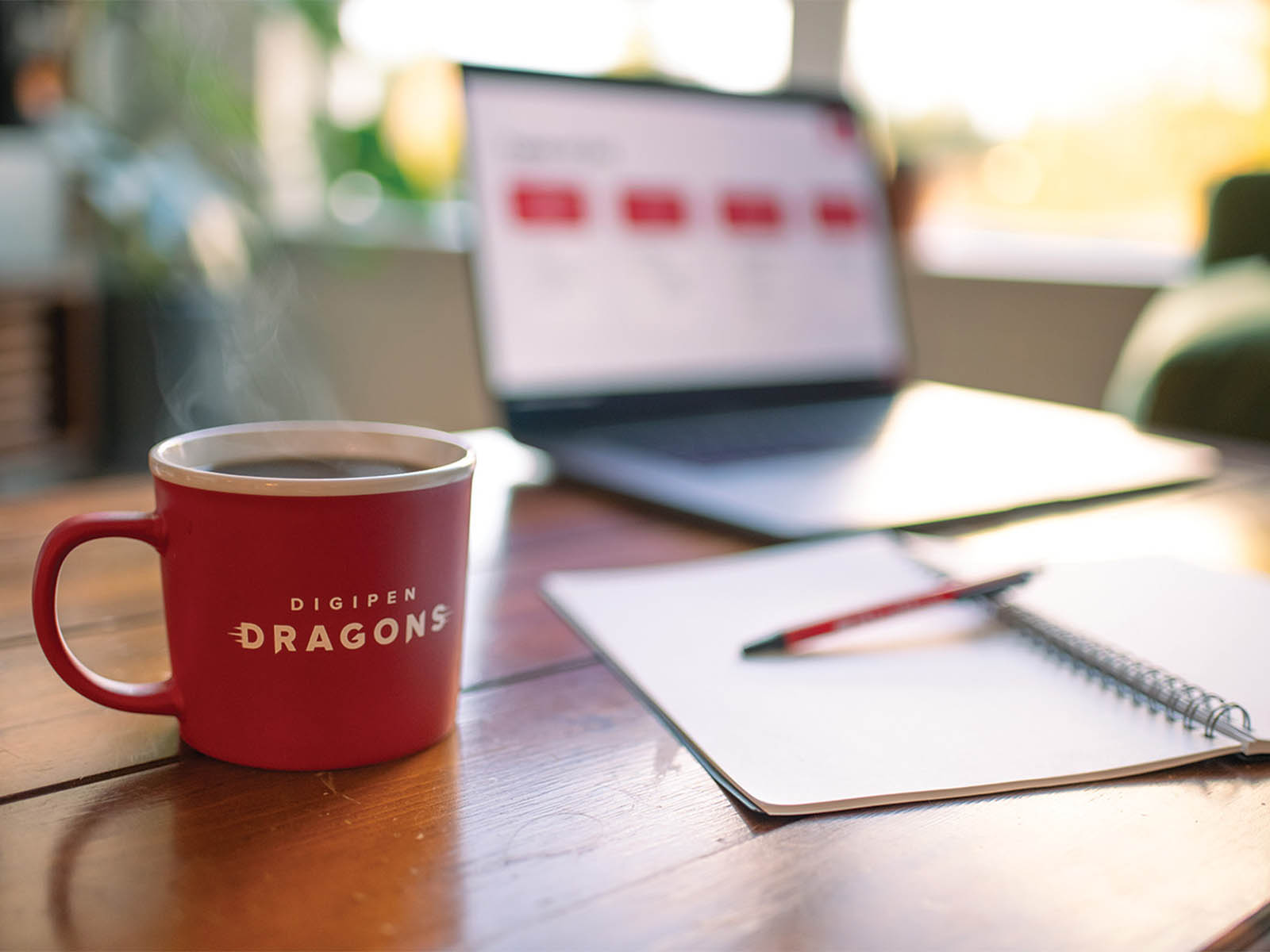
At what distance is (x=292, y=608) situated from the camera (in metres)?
0.32

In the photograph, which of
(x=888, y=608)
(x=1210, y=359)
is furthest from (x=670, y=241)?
(x=1210, y=359)

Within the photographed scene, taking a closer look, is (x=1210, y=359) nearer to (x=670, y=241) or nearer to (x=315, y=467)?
(x=670, y=241)

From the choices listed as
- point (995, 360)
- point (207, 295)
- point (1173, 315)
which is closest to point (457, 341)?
point (207, 295)

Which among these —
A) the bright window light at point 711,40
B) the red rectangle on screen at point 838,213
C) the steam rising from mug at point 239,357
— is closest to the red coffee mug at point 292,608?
the red rectangle on screen at point 838,213

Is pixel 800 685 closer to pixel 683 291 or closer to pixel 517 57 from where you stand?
pixel 683 291

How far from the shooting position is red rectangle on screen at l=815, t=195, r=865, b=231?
3.31 feet

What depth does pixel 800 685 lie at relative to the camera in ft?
1.34

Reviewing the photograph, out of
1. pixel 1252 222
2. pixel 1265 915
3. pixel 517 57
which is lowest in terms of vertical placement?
pixel 1265 915

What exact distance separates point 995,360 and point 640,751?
1965 millimetres

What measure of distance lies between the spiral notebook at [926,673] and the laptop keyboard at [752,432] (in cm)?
21

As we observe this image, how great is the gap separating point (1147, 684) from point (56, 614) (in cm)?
37

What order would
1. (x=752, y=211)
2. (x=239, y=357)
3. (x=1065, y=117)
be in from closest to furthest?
(x=752, y=211)
(x=1065, y=117)
(x=239, y=357)

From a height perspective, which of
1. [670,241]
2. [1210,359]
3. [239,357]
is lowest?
[239,357]

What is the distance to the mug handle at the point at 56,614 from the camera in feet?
1.06
